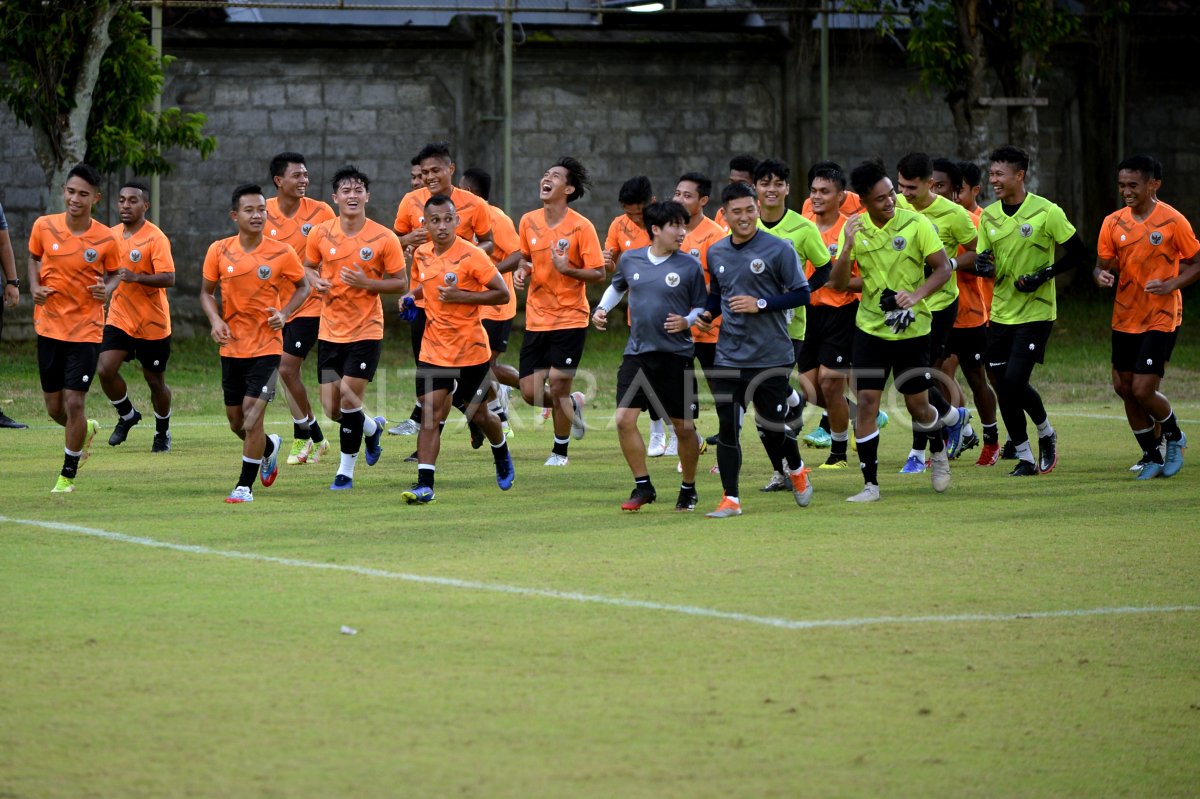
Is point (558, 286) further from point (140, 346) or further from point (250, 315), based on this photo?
point (140, 346)

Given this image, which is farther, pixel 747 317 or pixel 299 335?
pixel 299 335

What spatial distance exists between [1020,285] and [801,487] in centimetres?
284

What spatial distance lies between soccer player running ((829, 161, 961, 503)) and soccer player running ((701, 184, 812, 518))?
899 mm

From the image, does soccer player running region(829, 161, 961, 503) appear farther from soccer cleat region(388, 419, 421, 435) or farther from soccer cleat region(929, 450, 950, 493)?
soccer cleat region(388, 419, 421, 435)

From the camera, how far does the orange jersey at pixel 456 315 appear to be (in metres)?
11.5

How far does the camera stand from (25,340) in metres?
22.2

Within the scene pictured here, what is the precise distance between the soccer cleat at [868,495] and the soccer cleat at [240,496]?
3945 mm

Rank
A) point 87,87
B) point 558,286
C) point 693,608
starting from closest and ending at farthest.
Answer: point 693,608 < point 558,286 < point 87,87

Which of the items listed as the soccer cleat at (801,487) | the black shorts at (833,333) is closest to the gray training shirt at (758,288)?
the soccer cleat at (801,487)

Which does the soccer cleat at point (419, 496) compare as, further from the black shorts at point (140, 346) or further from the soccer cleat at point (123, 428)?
the soccer cleat at point (123, 428)

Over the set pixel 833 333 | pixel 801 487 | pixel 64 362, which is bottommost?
pixel 801 487

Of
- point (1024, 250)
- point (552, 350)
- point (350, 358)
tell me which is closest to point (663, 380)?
point (350, 358)

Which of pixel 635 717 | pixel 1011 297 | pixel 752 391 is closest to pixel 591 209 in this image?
pixel 1011 297

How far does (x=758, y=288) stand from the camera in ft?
35.0
